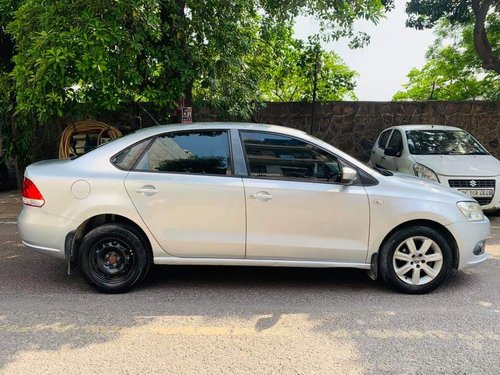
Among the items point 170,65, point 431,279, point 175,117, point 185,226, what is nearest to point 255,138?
point 185,226

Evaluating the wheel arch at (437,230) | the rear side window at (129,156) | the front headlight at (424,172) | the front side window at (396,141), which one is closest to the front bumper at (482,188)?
the front headlight at (424,172)

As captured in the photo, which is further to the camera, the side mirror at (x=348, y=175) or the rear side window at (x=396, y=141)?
the rear side window at (x=396, y=141)

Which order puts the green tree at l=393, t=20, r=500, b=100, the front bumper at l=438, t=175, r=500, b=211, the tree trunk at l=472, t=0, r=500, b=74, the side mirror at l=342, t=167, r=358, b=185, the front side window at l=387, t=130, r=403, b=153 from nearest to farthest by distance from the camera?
1. the side mirror at l=342, t=167, r=358, b=185
2. the front bumper at l=438, t=175, r=500, b=211
3. the front side window at l=387, t=130, r=403, b=153
4. the tree trunk at l=472, t=0, r=500, b=74
5. the green tree at l=393, t=20, r=500, b=100

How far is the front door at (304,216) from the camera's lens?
14.2 ft

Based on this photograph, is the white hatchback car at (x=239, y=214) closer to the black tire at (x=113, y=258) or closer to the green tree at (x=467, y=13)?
the black tire at (x=113, y=258)

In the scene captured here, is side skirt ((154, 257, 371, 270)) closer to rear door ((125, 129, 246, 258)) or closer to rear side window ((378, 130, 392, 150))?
rear door ((125, 129, 246, 258))

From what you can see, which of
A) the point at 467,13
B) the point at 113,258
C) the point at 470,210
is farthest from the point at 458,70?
the point at 113,258

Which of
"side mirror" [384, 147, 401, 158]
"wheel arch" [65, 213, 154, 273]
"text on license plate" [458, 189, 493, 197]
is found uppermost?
"side mirror" [384, 147, 401, 158]

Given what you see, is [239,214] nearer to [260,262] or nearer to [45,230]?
[260,262]

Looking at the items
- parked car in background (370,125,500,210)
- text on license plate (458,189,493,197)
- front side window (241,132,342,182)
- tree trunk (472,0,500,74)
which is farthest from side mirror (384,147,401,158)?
tree trunk (472,0,500,74)

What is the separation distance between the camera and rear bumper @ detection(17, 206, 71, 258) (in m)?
4.32

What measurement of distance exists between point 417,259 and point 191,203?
2.26 m

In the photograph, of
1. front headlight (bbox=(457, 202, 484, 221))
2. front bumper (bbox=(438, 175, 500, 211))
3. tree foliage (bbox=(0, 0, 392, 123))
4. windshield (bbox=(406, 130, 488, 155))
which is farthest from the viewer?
windshield (bbox=(406, 130, 488, 155))

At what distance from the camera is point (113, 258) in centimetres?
440
